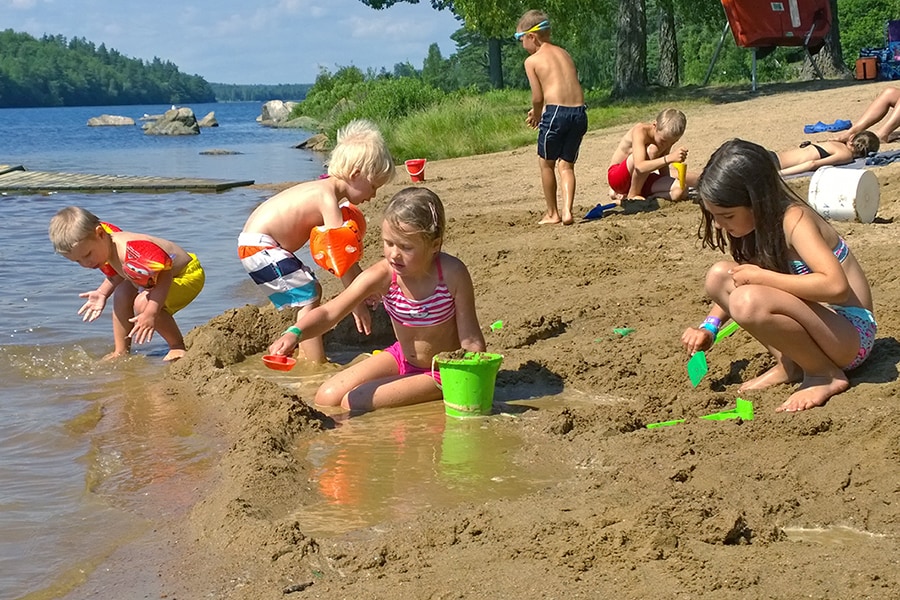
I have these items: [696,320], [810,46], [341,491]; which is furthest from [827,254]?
[810,46]

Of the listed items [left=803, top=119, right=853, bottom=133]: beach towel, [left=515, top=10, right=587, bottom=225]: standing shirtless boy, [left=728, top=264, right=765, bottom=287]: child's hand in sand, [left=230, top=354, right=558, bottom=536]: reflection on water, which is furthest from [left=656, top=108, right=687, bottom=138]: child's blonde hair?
[left=728, top=264, right=765, bottom=287]: child's hand in sand

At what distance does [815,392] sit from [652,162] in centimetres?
472

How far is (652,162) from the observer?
830 centimetres

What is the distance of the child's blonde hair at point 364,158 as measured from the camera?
5266mm

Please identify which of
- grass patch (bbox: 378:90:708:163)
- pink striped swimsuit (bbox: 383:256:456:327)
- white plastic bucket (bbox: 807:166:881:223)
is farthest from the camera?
grass patch (bbox: 378:90:708:163)

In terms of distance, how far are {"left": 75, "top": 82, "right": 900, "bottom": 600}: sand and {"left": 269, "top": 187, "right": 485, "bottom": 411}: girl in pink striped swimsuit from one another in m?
0.20

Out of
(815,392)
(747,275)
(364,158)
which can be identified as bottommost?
(815,392)

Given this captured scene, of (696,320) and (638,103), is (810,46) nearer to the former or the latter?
(638,103)

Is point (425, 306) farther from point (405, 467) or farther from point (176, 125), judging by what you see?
point (176, 125)

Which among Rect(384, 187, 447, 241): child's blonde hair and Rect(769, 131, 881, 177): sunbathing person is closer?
Rect(384, 187, 447, 241): child's blonde hair

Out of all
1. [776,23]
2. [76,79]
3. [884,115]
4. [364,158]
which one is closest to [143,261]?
[364,158]

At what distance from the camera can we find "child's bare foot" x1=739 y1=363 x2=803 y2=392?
409 centimetres

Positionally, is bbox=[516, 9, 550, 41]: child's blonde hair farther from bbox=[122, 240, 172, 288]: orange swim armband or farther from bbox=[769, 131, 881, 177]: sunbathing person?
bbox=[122, 240, 172, 288]: orange swim armband

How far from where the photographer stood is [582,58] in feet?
146
